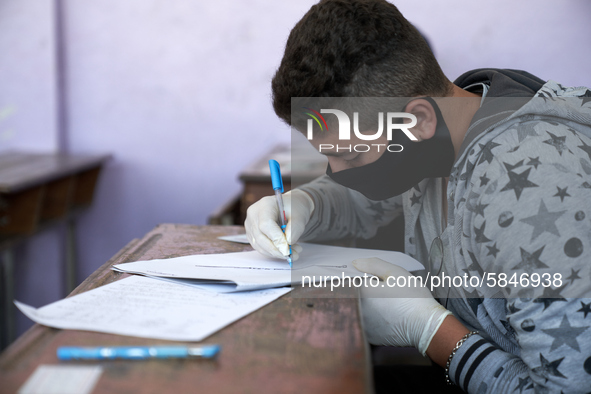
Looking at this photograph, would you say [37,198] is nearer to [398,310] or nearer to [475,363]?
[398,310]

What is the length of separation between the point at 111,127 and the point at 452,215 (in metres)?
2.06

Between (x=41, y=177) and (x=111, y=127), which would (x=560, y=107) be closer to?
(x=41, y=177)

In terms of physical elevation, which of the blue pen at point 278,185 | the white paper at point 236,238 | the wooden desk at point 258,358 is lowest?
the wooden desk at point 258,358

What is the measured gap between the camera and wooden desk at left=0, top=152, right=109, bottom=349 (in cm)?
190

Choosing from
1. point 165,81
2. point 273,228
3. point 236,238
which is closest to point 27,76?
point 165,81

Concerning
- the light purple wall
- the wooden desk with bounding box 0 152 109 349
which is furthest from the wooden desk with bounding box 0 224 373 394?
the light purple wall

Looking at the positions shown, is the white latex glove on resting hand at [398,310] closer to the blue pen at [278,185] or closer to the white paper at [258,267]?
the white paper at [258,267]

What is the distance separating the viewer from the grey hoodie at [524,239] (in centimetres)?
64

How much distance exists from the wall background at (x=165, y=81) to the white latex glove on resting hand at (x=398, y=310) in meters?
1.64

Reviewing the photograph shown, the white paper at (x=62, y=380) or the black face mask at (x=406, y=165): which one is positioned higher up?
the black face mask at (x=406, y=165)

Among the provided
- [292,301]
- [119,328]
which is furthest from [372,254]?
[119,328]

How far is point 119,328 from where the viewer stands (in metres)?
0.58

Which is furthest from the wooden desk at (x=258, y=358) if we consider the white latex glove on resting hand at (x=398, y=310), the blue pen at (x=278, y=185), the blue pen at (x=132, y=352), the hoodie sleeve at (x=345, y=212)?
the hoodie sleeve at (x=345, y=212)

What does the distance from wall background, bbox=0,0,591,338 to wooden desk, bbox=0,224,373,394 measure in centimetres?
185
